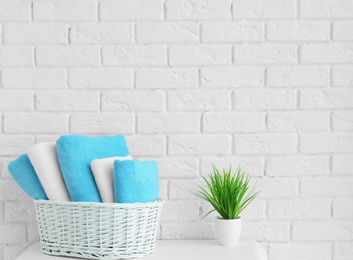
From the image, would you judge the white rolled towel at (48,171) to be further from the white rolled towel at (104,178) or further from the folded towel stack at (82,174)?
the white rolled towel at (104,178)

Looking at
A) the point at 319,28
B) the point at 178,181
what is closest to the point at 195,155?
the point at 178,181

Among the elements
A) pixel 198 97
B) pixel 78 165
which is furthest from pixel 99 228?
pixel 198 97

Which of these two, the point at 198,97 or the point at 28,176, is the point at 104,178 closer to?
the point at 28,176

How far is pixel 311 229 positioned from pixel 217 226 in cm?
36

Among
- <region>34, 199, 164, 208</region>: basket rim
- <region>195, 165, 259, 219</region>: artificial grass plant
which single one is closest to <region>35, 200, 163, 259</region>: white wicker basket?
<region>34, 199, 164, 208</region>: basket rim

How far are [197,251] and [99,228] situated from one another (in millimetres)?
324

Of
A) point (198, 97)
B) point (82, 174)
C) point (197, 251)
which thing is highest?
point (198, 97)

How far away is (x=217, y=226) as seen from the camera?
1650 millimetres

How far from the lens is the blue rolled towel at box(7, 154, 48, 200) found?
1.56 m

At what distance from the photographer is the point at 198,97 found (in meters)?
1.77

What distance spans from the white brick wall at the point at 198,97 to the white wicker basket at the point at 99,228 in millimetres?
263

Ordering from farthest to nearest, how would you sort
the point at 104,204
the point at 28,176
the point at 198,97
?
the point at 198,97 → the point at 28,176 → the point at 104,204

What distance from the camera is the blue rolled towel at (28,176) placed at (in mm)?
1563

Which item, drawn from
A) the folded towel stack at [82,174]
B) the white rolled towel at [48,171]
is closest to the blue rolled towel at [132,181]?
the folded towel stack at [82,174]
